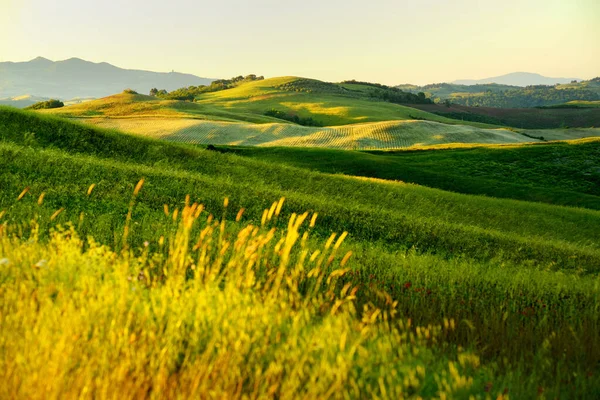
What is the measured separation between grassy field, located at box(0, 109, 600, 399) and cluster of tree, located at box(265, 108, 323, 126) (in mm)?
99385

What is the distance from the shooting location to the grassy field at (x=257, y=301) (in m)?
4.52

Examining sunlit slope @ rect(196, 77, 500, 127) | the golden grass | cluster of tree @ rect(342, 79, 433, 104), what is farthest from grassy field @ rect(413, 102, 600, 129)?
the golden grass

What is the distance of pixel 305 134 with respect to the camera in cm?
7725

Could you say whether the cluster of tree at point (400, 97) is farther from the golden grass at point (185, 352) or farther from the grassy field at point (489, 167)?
the golden grass at point (185, 352)

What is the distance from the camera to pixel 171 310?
5.48 meters

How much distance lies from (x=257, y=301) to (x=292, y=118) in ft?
386

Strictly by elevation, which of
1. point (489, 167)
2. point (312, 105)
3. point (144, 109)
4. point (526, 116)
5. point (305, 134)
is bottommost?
point (489, 167)

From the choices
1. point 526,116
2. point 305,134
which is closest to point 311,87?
point 526,116

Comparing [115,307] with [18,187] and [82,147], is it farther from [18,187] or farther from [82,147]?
[82,147]

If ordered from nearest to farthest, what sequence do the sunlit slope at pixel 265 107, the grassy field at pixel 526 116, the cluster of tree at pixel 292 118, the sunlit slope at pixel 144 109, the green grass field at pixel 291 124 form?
the green grass field at pixel 291 124
the sunlit slope at pixel 144 109
the sunlit slope at pixel 265 107
the cluster of tree at pixel 292 118
the grassy field at pixel 526 116

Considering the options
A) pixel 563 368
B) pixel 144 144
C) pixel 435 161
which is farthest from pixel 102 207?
pixel 435 161

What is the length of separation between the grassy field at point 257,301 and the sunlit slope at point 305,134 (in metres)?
48.5

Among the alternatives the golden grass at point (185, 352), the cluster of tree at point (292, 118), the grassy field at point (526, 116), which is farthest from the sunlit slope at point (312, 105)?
the golden grass at point (185, 352)

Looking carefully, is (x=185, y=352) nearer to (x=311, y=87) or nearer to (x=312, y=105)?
(x=312, y=105)
